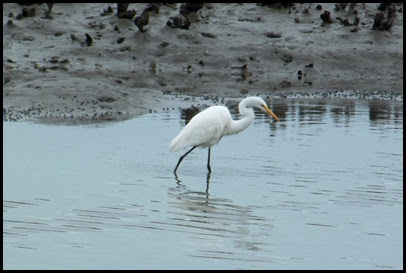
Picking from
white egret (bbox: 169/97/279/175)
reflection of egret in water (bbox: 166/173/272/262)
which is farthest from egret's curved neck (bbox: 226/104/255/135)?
reflection of egret in water (bbox: 166/173/272/262)

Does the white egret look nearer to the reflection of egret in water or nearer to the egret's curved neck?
the egret's curved neck

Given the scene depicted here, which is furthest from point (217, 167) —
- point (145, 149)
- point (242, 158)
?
point (145, 149)

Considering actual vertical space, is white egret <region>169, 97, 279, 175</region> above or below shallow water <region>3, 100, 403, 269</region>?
above

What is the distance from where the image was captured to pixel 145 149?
14.5 metres

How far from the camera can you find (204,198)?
11.2 m

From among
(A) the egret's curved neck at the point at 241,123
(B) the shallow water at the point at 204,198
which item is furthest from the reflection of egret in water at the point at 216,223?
(A) the egret's curved neck at the point at 241,123

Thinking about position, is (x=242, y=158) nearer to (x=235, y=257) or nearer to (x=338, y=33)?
(x=235, y=257)

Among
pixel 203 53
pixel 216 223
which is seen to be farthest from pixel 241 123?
pixel 203 53

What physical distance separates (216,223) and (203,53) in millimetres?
13289

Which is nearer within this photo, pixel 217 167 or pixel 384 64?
pixel 217 167

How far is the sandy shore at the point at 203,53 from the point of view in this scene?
21.2m

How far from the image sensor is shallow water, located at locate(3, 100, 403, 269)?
334 inches

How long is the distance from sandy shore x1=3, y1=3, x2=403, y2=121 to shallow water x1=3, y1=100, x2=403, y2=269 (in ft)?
13.1

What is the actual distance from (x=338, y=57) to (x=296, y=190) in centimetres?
1231
